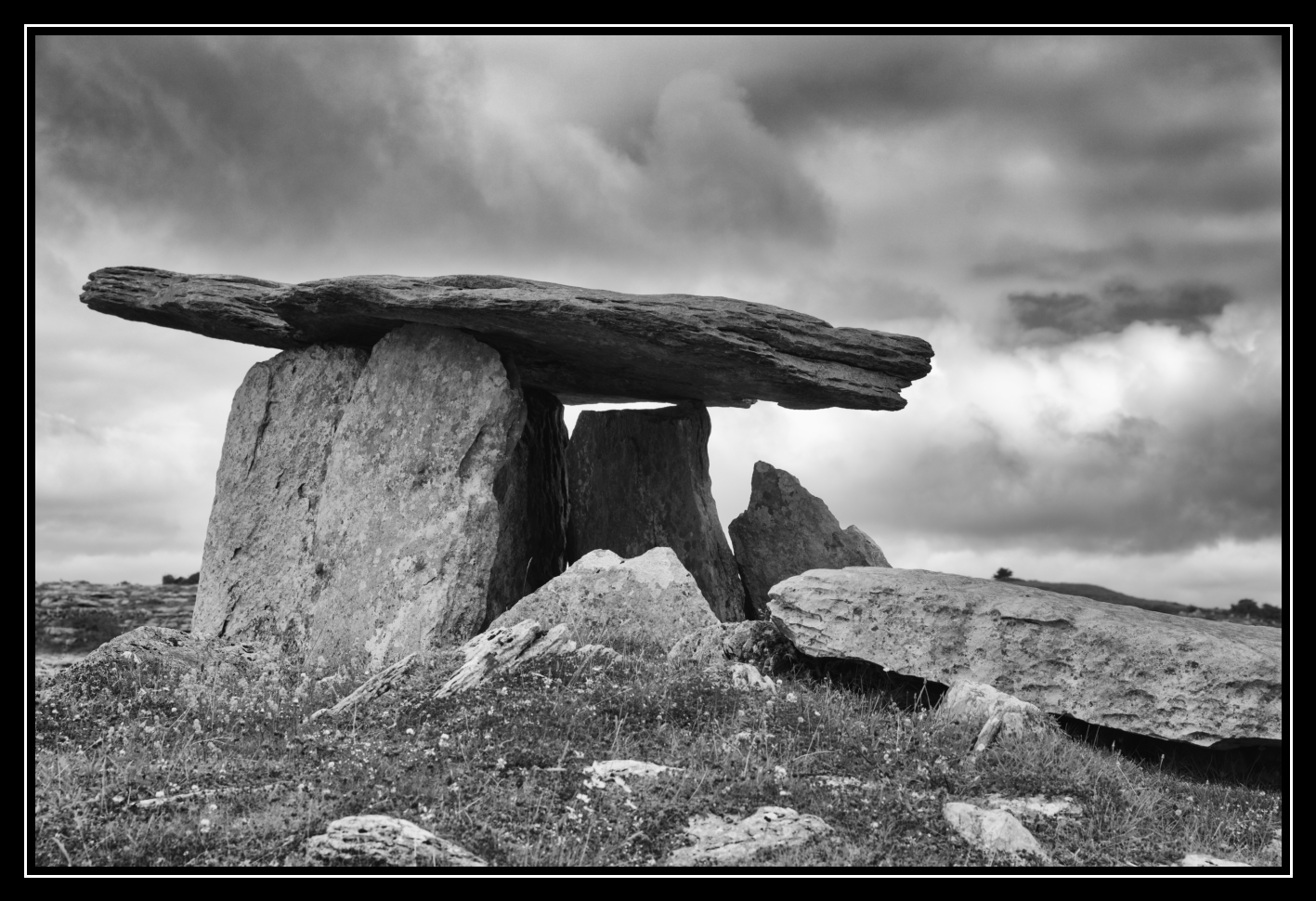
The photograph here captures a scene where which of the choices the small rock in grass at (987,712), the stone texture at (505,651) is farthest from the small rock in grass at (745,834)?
the stone texture at (505,651)

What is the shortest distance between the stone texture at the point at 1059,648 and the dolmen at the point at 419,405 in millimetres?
4913

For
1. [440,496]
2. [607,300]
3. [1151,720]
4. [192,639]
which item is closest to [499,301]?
[607,300]

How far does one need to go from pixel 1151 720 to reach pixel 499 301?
1102cm

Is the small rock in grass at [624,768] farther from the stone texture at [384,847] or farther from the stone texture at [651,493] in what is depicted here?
the stone texture at [651,493]

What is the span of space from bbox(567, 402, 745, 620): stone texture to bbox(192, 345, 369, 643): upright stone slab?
5315 millimetres

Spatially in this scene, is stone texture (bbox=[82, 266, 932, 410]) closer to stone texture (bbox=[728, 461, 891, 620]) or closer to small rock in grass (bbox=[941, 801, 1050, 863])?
stone texture (bbox=[728, 461, 891, 620])

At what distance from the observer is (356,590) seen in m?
18.4

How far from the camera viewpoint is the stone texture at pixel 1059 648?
13672 millimetres

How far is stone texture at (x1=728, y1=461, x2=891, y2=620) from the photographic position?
24047 millimetres

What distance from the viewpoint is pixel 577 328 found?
1852cm

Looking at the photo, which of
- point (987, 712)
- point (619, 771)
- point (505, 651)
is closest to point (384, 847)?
point (619, 771)

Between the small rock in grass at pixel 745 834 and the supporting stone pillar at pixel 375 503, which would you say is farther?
the supporting stone pillar at pixel 375 503

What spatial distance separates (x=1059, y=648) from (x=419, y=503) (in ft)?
33.0

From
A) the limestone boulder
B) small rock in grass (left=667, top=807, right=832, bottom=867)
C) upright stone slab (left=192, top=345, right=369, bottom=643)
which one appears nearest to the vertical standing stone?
upright stone slab (left=192, top=345, right=369, bottom=643)
